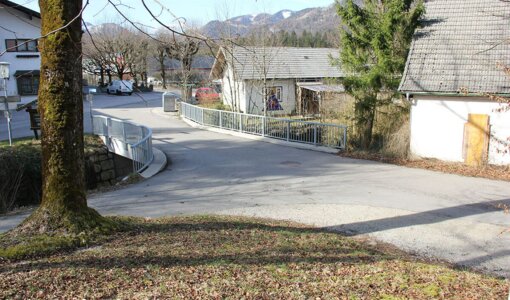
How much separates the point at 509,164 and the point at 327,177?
19.0 feet

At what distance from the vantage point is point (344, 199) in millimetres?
11266

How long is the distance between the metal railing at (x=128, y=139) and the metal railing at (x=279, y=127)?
20.2ft

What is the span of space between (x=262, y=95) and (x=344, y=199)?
22404mm

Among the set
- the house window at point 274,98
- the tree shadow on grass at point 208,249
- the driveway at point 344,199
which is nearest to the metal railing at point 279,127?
the driveway at point 344,199

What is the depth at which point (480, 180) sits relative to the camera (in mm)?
13281

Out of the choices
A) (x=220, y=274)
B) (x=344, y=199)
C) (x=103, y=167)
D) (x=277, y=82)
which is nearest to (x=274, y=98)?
(x=277, y=82)

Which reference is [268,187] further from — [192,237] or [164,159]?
[192,237]

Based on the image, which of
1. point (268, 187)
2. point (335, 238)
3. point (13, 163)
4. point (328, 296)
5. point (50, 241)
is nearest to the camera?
point (328, 296)

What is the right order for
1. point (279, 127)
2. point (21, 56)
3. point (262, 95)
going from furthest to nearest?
point (21, 56), point (262, 95), point (279, 127)

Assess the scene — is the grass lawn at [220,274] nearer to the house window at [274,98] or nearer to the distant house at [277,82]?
the distant house at [277,82]

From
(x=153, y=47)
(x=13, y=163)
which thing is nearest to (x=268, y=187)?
(x=13, y=163)

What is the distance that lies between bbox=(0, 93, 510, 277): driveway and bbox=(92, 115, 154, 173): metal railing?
1043 mm

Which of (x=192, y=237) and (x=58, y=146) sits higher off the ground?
(x=58, y=146)

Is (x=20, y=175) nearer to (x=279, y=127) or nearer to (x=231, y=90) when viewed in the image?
(x=279, y=127)
